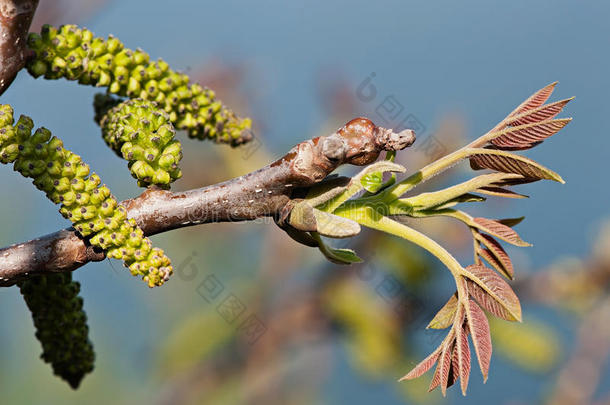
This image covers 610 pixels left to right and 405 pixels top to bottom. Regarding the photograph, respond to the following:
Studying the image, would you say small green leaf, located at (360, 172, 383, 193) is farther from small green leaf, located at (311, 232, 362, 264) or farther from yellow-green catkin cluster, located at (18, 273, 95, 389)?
yellow-green catkin cluster, located at (18, 273, 95, 389)

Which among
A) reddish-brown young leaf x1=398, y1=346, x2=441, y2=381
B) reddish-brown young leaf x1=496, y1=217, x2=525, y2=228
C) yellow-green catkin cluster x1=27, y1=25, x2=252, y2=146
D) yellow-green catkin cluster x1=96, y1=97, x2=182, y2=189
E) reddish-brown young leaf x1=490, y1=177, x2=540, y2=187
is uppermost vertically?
yellow-green catkin cluster x1=27, y1=25, x2=252, y2=146

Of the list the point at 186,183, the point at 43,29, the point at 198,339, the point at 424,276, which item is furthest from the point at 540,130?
the point at 186,183

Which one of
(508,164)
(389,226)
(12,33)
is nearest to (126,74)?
(12,33)

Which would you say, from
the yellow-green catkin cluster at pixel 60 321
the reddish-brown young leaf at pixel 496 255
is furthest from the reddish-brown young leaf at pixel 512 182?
the yellow-green catkin cluster at pixel 60 321

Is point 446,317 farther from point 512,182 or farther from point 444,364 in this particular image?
point 512,182

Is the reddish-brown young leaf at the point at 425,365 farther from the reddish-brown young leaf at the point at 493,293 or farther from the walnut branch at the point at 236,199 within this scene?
the walnut branch at the point at 236,199

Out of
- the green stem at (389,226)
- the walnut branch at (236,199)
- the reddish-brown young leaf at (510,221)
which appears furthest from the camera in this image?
the reddish-brown young leaf at (510,221)

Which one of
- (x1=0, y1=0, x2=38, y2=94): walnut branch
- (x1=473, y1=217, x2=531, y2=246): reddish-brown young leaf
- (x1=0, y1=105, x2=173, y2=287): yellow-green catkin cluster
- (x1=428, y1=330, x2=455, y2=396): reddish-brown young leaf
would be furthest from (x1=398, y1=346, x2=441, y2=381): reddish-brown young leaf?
(x1=0, y1=0, x2=38, y2=94): walnut branch
